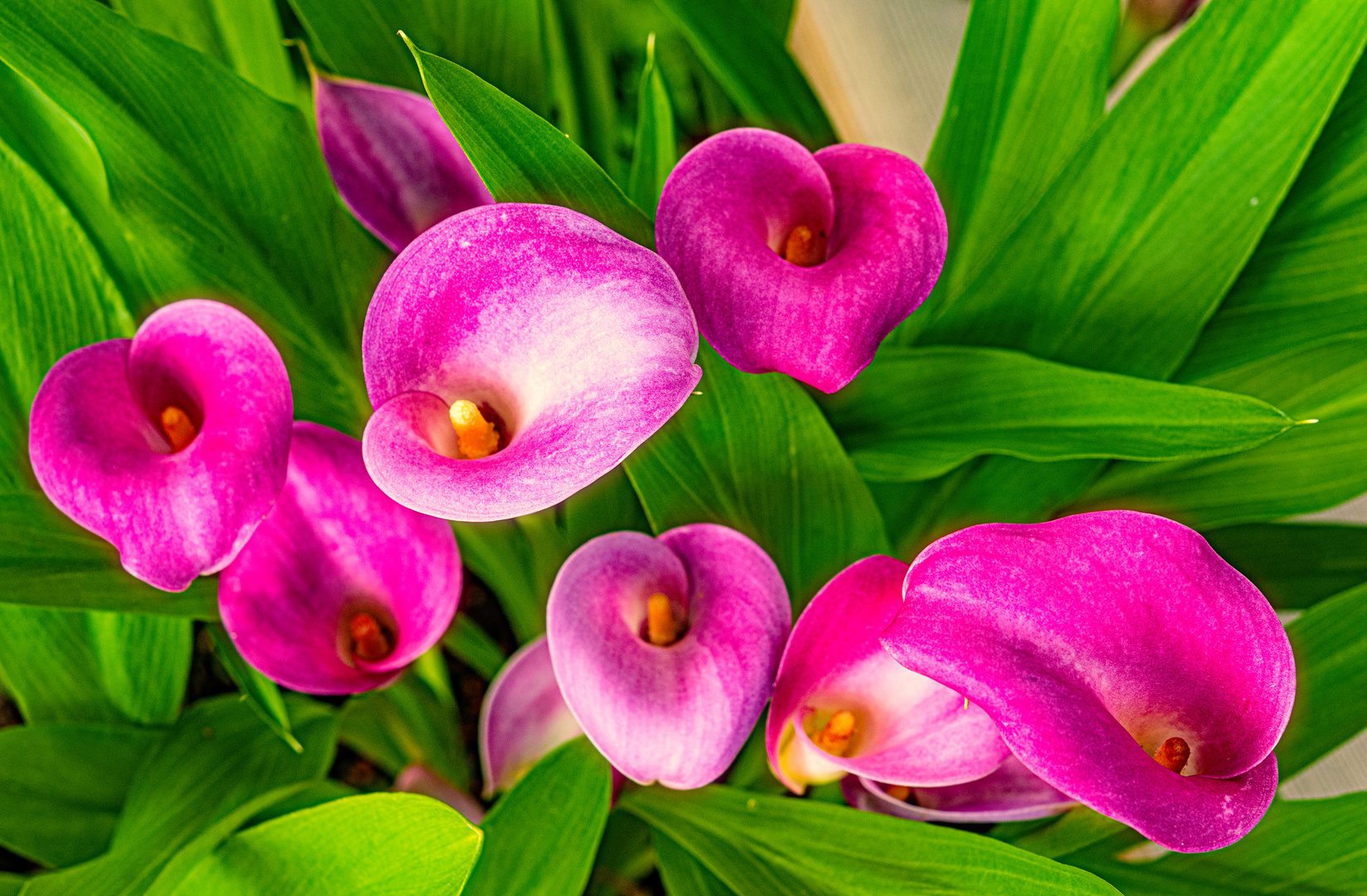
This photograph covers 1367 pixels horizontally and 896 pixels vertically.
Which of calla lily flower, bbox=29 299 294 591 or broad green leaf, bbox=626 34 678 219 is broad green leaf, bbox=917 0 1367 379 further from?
calla lily flower, bbox=29 299 294 591

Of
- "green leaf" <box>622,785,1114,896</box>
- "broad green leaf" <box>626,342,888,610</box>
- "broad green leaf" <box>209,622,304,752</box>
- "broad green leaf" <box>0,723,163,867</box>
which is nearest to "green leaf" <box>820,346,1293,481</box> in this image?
"broad green leaf" <box>626,342,888,610</box>

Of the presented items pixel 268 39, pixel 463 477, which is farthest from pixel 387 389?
pixel 268 39

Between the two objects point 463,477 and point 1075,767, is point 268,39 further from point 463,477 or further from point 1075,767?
→ point 1075,767

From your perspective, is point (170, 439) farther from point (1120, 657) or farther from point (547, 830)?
point (1120, 657)

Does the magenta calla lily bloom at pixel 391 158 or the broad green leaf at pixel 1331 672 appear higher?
the magenta calla lily bloom at pixel 391 158

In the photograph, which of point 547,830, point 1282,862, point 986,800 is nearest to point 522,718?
point 547,830

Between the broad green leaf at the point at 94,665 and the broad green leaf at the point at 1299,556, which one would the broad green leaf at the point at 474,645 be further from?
the broad green leaf at the point at 1299,556

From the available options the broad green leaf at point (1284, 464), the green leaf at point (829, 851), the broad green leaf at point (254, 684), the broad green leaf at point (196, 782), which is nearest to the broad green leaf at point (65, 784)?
the broad green leaf at point (196, 782)
